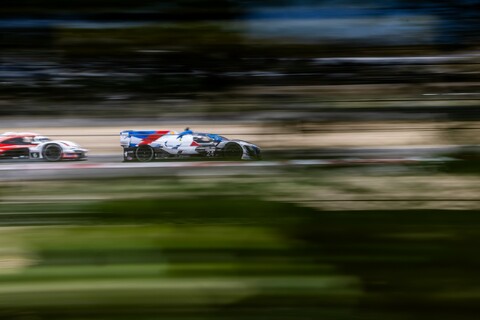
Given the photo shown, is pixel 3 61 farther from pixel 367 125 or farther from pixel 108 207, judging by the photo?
pixel 367 125

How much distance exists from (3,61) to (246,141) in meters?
0.82

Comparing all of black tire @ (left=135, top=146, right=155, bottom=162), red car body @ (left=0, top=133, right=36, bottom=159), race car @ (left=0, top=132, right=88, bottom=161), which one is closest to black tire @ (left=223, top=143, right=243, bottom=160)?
black tire @ (left=135, top=146, right=155, bottom=162)

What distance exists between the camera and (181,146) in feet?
4.92

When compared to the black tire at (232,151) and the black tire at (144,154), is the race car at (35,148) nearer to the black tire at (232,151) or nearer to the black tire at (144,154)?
the black tire at (144,154)

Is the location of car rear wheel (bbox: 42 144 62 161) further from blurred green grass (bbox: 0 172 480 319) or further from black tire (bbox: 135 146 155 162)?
black tire (bbox: 135 146 155 162)

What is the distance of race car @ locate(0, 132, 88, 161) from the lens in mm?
1489

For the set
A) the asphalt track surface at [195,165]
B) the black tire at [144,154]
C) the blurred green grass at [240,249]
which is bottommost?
the blurred green grass at [240,249]

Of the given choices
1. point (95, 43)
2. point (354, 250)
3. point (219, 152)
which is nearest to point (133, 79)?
point (95, 43)

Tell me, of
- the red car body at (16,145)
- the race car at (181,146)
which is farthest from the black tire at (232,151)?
the red car body at (16,145)

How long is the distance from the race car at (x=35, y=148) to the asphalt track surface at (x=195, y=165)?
22 mm

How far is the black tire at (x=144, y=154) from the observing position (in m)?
1.50

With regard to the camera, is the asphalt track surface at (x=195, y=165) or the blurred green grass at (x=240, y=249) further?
the asphalt track surface at (x=195, y=165)

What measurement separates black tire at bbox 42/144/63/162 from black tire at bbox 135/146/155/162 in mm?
235

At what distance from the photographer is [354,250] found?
57.2 inches
